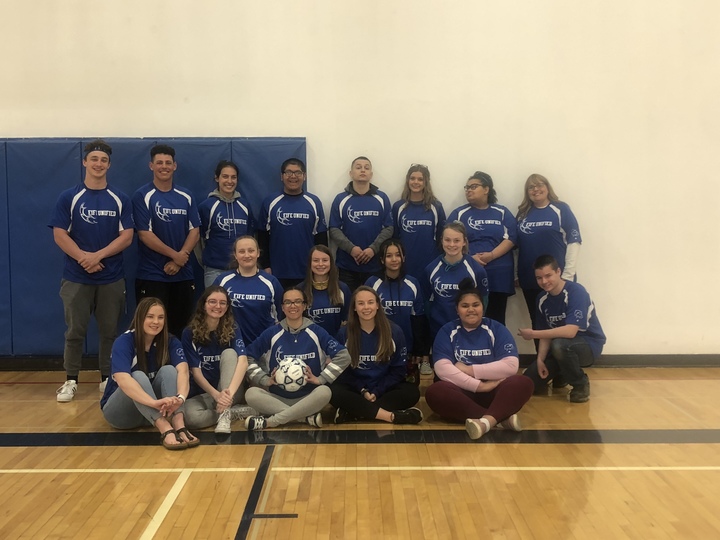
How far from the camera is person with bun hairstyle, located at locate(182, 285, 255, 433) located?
182 inches

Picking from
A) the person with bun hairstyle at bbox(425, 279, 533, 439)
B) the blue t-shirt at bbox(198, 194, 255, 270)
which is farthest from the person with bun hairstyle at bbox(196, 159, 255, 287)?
the person with bun hairstyle at bbox(425, 279, 533, 439)

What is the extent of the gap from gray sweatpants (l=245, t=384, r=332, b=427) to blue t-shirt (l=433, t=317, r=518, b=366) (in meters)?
0.89

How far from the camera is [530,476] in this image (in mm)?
3711

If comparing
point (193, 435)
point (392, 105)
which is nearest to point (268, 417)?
point (193, 435)

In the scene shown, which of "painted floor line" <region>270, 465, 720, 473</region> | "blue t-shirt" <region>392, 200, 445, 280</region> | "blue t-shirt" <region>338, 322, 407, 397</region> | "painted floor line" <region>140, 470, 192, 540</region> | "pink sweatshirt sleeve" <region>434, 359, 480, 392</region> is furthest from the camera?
"blue t-shirt" <region>392, 200, 445, 280</region>

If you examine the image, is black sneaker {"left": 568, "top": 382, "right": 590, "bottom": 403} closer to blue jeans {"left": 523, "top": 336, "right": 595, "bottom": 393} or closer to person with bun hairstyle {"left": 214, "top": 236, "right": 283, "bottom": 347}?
blue jeans {"left": 523, "top": 336, "right": 595, "bottom": 393}

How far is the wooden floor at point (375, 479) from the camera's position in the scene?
10.3 feet

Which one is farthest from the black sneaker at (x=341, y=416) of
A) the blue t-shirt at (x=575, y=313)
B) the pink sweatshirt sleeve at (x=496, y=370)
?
the blue t-shirt at (x=575, y=313)

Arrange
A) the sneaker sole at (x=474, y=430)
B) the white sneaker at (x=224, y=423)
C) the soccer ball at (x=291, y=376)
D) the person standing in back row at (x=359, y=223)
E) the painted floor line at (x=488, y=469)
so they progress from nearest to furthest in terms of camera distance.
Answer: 1. the painted floor line at (x=488, y=469)
2. the sneaker sole at (x=474, y=430)
3. the white sneaker at (x=224, y=423)
4. the soccer ball at (x=291, y=376)
5. the person standing in back row at (x=359, y=223)

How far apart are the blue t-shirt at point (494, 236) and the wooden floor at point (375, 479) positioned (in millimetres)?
→ 1375

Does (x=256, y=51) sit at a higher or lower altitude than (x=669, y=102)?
higher

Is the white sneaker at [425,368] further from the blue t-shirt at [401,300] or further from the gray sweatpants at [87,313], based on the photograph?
the gray sweatpants at [87,313]

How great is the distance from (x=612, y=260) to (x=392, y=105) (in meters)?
2.60

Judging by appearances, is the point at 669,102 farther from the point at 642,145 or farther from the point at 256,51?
the point at 256,51
